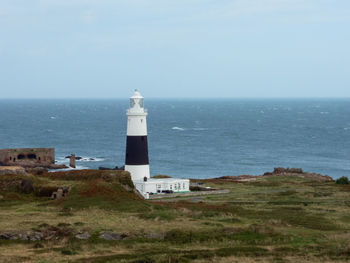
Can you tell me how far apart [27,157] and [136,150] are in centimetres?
5735

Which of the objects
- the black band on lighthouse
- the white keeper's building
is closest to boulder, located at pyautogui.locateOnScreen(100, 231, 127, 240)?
the white keeper's building

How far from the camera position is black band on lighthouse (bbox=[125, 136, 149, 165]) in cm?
5300

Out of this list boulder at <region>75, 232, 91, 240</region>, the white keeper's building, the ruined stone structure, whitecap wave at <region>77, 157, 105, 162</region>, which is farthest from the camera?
whitecap wave at <region>77, 157, 105, 162</region>

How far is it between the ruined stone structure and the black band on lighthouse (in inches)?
2085

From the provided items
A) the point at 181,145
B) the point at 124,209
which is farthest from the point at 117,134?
the point at 124,209

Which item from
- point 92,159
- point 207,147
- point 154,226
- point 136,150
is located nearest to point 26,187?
point 136,150

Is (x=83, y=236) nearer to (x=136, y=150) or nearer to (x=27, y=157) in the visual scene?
(x=136, y=150)

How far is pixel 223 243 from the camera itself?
100 feet

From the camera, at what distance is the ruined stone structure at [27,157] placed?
341 feet

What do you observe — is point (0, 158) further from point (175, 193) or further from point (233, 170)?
point (175, 193)

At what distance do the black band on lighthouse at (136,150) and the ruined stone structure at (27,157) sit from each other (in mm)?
52963

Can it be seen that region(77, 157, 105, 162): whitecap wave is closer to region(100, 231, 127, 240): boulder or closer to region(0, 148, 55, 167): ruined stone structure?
region(0, 148, 55, 167): ruined stone structure

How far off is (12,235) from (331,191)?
1326 inches

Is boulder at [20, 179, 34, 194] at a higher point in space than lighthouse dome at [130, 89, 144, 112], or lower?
lower
